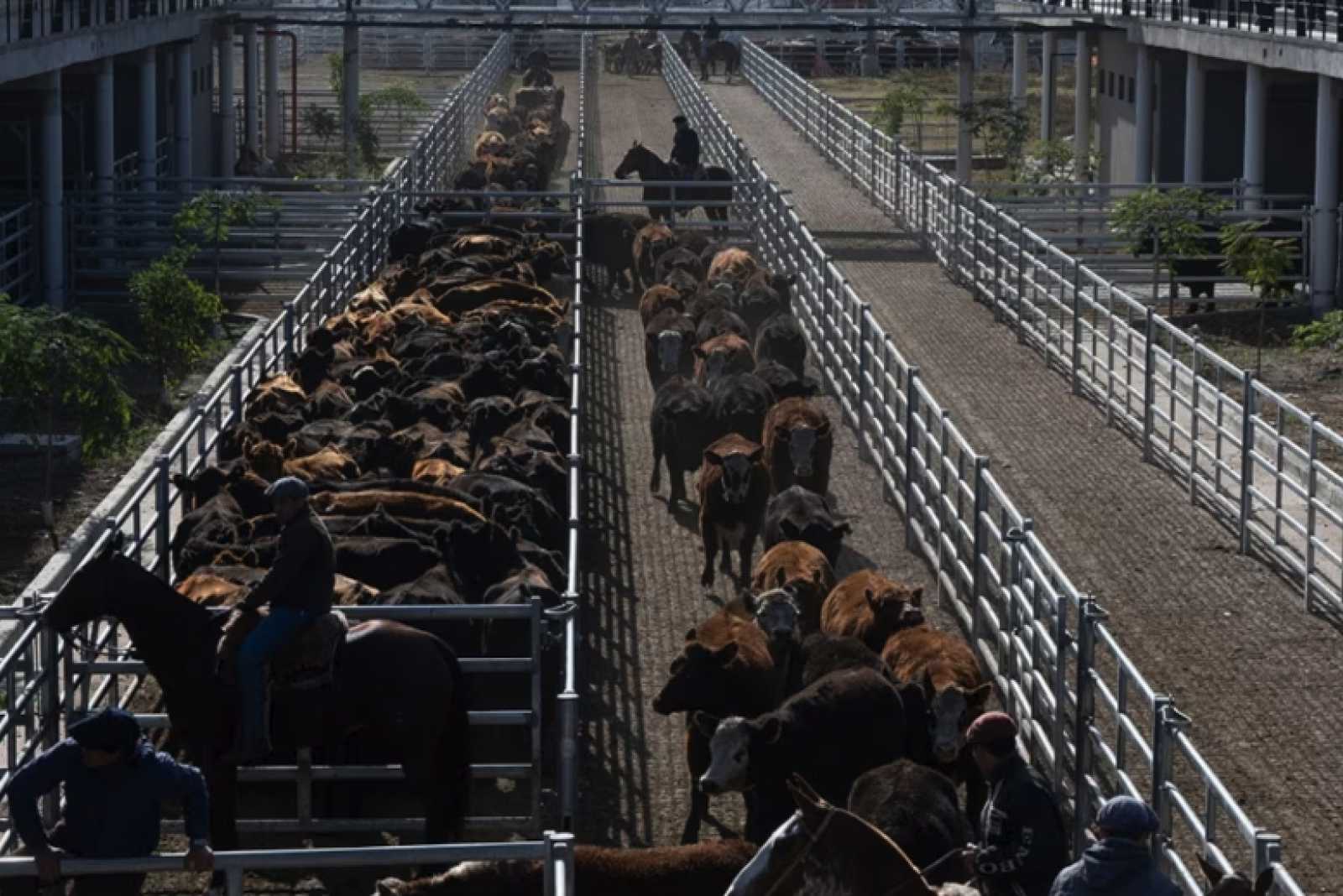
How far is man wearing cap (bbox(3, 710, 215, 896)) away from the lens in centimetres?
924

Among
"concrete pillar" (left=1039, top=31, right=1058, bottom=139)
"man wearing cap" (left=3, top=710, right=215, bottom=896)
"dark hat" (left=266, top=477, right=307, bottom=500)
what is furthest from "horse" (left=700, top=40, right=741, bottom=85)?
"man wearing cap" (left=3, top=710, right=215, bottom=896)

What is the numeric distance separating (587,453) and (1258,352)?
882 centimetres

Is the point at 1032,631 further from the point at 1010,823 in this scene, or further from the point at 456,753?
the point at 1010,823

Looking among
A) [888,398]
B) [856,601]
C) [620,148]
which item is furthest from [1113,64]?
[856,601]

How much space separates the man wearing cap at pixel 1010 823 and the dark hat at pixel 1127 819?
4.18ft

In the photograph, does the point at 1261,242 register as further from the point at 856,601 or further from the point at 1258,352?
the point at 856,601

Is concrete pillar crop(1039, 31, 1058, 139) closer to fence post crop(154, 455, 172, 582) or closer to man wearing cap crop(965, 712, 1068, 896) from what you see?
fence post crop(154, 455, 172, 582)

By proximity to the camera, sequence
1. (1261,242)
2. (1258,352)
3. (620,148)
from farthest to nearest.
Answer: (620,148), (1261,242), (1258,352)

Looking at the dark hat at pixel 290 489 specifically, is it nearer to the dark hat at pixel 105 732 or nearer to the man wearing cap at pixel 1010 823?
the dark hat at pixel 105 732

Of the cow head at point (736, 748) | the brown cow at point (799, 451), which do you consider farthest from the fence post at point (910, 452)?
the cow head at point (736, 748)

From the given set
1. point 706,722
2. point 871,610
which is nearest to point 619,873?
point 706,722

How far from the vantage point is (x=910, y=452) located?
763 inches

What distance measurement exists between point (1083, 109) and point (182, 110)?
17.1 metres

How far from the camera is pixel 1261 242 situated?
29594mm
